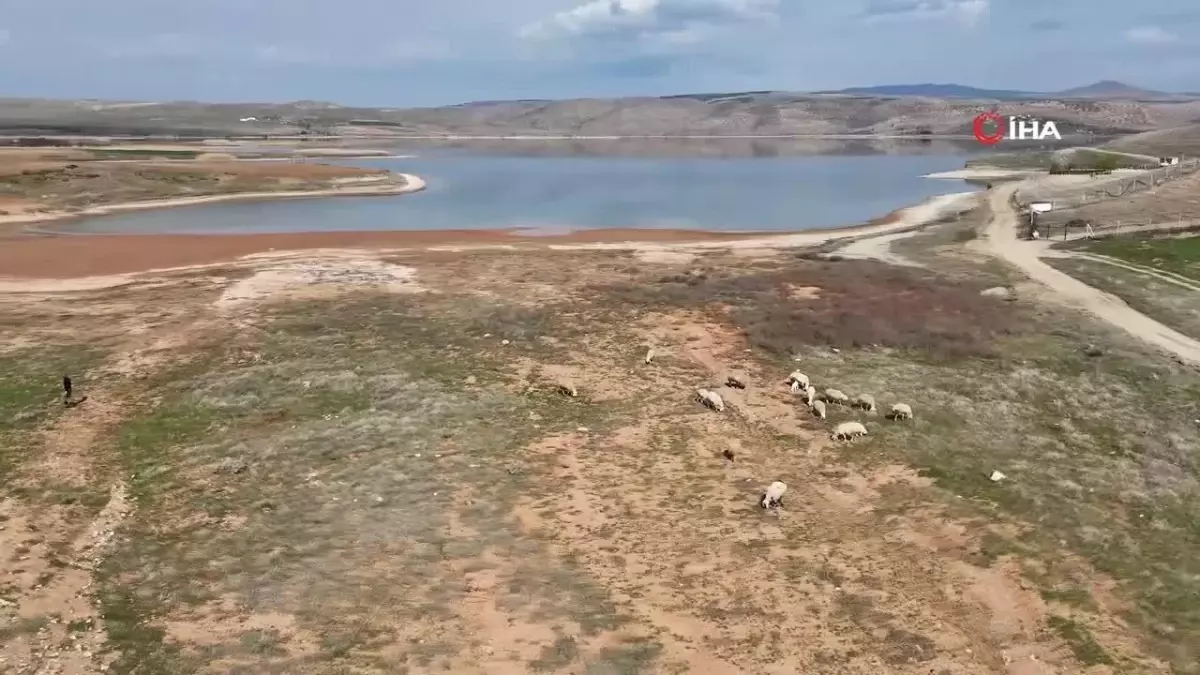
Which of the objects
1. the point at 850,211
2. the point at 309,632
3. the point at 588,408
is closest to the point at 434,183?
the point at 850,211

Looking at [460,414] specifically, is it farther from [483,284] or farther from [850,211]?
[850,211]

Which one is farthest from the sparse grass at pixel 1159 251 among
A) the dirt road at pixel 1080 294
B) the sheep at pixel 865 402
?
the sheep at pixel 865 402

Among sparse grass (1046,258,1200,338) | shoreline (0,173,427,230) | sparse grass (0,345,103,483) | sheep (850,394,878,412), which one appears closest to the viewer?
sparse grass (0,345,103,483)

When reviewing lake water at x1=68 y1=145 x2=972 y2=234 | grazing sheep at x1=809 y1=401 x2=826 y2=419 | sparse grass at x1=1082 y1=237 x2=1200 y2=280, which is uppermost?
lake water at x1=68 y1=145 x2=972 y2=234

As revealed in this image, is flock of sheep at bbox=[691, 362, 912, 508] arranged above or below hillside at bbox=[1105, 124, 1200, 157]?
below

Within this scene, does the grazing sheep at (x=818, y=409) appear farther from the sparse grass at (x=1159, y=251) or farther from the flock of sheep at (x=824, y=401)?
the sparse grass at (x=1159, y=251)

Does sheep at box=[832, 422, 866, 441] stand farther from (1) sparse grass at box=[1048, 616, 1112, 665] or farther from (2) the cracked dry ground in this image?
(1) sparse grass at box=[1048, 616, 1112, 665]

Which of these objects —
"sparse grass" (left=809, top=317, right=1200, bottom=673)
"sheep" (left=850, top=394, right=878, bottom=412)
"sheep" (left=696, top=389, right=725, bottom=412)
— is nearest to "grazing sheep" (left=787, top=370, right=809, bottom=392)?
"sparse grass" (left=809, top=317, right=1200, bottom=673)
